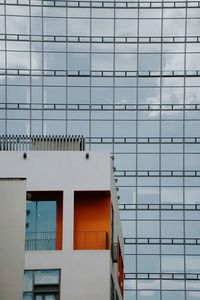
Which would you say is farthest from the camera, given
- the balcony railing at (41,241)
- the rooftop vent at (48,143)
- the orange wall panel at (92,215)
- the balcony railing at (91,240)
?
the rooftop vent at (48,143)

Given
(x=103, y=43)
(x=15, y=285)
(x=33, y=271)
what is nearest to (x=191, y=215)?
(x=103, y=43)

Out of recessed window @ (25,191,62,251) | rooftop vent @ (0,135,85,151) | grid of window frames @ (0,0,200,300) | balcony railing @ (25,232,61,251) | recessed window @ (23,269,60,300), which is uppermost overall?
grid of window frames @ (0,0,200,300)

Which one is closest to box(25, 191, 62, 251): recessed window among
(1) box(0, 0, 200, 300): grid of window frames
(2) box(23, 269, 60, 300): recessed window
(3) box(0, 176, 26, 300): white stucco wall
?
(2) box(23, 269, 60, 300): recessed window

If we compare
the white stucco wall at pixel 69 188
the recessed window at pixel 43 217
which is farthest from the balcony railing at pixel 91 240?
the recessed window at pixel 43 217

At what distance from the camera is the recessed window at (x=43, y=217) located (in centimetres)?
4619

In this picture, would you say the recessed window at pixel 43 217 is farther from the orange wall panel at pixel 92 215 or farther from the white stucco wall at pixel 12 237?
the white stucco wall at pixel 12 237

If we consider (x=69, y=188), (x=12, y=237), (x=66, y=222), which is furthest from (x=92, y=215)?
(x=12, y=237)

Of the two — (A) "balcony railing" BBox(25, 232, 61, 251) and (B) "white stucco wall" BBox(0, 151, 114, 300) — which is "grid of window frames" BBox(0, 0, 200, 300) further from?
(B) "white stucco wall" BBox(0, 151, 114, 300)

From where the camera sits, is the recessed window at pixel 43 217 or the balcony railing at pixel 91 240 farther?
the recessed window at pixel 43 217

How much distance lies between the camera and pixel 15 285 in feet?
119

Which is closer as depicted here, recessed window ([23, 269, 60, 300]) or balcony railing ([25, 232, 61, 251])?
recessed window ([23, 269, 60, 300])

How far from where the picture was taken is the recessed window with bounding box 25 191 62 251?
46188 millimetres

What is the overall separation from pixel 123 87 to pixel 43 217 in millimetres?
49151

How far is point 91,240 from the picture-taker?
46000 millimetres
